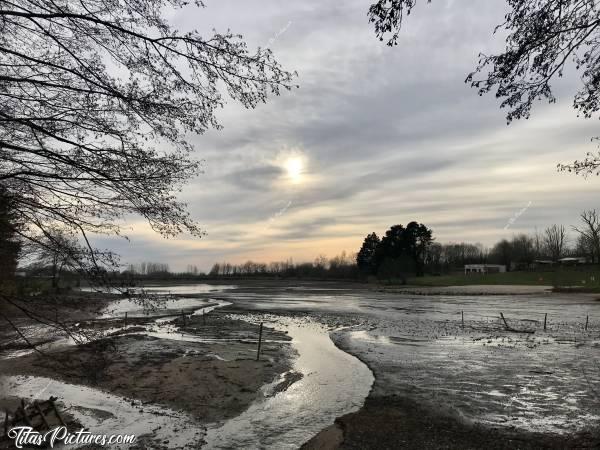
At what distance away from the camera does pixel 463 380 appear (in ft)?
52.9

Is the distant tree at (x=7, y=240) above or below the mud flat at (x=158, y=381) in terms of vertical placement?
above

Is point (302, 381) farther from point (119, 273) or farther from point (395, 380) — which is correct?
point (119, 273)

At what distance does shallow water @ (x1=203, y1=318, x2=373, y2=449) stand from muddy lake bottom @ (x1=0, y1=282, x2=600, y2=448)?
50 mm

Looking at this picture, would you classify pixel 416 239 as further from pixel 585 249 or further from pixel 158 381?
pixel 158 381

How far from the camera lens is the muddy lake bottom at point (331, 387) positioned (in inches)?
429

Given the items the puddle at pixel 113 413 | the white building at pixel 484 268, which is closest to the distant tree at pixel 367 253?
the white building at pixel 484 268

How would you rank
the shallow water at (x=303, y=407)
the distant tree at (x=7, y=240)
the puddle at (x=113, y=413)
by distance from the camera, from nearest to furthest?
the distant tree at (x=7, y=240), the shallow water at (x=303, y=407), the puddle at (x=113, y=413)

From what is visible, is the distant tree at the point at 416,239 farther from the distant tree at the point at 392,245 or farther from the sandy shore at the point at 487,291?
the sandy shore at the point at 487,291

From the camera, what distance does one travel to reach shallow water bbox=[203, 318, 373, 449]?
36.3 feet

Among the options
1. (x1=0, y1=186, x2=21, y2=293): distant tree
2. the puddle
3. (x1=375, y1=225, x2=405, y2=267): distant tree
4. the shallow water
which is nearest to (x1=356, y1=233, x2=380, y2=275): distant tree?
(x1=375, y1=225, x2=405, y2=267): distant tree

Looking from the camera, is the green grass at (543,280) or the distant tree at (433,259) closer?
the green grass at (543,280)

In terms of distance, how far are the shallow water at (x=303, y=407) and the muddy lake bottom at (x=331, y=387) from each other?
50 mm

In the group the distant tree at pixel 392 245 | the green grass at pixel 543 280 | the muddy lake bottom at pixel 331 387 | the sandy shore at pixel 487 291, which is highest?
the distant tree at pixel 392 245

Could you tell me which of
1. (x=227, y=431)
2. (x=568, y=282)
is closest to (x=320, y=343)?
(x=227, y=431)
